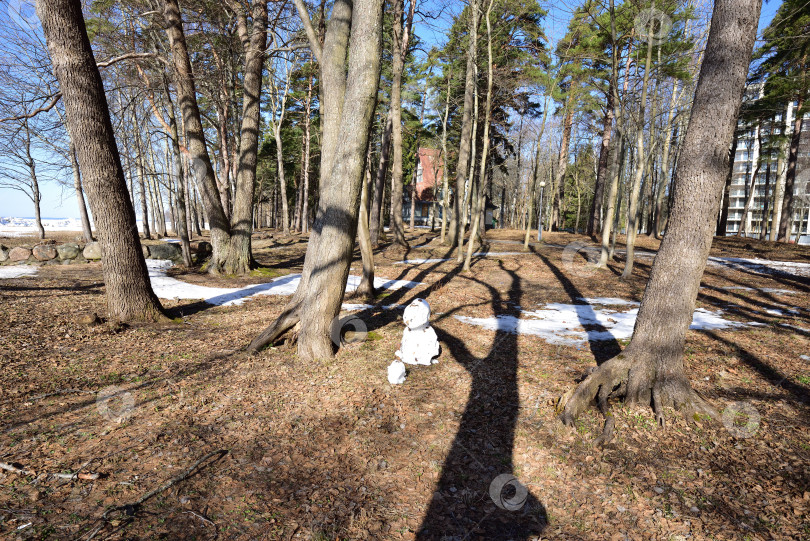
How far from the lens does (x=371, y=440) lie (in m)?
3.77

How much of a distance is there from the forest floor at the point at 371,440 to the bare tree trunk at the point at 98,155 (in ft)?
2.42

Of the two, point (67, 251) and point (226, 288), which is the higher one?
point (67, 251)

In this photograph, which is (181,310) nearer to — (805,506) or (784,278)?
(805,506)

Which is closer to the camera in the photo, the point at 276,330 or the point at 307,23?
the point at 276,330

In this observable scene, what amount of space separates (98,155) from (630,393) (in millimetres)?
8139

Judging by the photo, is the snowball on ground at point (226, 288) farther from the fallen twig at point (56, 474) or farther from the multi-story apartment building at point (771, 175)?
the multi-story apartment building at point (771, 175)

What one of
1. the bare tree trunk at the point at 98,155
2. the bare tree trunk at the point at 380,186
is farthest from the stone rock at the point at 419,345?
the bare tree trunk at the point at 380,186

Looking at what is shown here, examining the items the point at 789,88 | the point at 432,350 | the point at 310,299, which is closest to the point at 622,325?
the point at 432,350

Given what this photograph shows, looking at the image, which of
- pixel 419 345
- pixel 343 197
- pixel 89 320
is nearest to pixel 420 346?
pixel 419 345

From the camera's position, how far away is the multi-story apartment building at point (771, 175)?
21969mm

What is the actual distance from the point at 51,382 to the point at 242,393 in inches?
82.9

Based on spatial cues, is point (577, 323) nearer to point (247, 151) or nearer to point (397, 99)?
point (397, 99)

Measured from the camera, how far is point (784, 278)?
1172cm

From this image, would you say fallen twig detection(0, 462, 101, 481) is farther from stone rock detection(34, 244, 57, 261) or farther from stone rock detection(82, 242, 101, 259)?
stone rock detection(34, 244, 57, 261)
